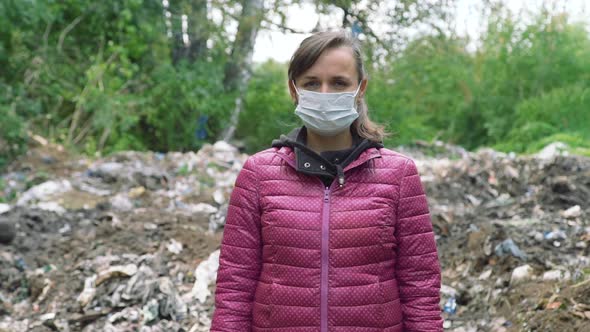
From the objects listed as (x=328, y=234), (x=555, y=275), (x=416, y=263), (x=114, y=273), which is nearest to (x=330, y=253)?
(x=328, y=234)

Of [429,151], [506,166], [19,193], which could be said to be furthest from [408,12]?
[429,151]

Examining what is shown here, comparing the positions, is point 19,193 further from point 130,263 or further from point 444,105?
point 444,105

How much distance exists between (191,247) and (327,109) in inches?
141

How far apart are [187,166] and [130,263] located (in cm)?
416

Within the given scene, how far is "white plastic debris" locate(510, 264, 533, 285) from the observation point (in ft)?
14.0

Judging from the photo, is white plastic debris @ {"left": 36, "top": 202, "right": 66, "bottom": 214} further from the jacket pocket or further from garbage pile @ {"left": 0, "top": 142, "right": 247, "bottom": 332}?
the jacket pocket

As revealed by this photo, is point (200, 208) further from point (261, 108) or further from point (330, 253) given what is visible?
point (261, 108)

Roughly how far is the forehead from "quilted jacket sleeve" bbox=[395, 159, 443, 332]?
37 centimetres

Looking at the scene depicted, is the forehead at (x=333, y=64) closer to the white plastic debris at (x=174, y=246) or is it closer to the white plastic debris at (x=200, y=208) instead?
the white plastic debris at (x=174, y=246)

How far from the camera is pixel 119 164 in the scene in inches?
363

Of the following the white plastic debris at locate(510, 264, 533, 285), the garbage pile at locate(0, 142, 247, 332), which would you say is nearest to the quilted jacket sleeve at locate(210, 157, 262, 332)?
the garbage pile at locate(0, 142, 247, 332)

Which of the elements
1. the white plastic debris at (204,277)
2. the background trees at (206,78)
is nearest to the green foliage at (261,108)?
the background trees at (206,78)

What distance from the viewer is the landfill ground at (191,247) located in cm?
423

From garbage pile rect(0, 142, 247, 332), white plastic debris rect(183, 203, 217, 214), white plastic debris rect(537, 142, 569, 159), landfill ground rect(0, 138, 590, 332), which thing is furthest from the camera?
white plastic debris rect(537, 142, 569, 159)
